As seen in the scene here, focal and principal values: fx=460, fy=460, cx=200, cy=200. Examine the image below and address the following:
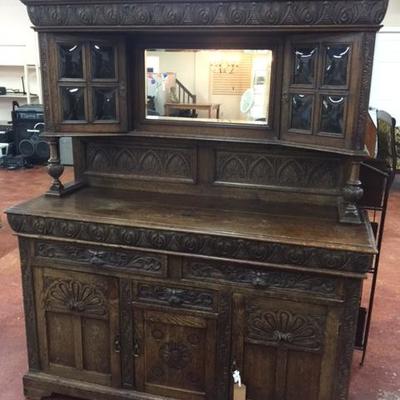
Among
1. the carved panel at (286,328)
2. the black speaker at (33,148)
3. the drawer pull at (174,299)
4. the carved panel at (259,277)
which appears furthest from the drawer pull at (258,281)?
the black speaker at (33,148)

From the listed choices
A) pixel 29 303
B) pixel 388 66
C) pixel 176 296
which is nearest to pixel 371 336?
pixel 176 296

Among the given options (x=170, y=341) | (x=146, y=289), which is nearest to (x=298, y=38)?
(x=146, y=289)

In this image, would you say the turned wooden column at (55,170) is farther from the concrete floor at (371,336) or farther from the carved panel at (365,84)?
the carved panel at (365,84)

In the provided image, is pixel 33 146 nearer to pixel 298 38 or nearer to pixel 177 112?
pixel 177 112

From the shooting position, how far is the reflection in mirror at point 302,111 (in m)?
1.87

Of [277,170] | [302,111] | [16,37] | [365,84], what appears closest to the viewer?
[365,84]

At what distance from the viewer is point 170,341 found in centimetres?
190

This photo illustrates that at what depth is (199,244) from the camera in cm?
173

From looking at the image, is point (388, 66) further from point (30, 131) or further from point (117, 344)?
point (117, 344)

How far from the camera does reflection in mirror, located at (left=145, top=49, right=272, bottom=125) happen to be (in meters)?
2.04

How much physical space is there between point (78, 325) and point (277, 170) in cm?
112

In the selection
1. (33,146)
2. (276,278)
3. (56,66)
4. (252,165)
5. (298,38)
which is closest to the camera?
(276,278)

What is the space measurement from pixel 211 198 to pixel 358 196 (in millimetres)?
670

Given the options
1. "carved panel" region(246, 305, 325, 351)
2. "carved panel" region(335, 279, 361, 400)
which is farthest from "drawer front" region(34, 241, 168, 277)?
"carved panel" region(335, 279, 361, 400)
